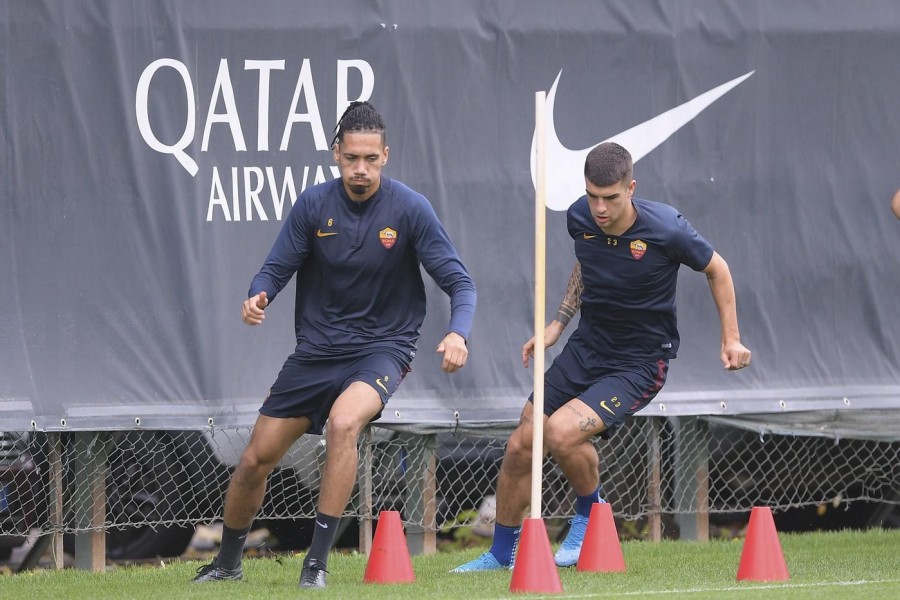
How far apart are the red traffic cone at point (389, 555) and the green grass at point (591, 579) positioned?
0.22ft

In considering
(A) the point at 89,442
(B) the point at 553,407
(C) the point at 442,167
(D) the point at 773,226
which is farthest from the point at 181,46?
(D) the point at 773,226

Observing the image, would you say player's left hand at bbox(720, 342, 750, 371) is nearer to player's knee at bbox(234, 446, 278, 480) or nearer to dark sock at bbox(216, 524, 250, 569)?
player's knee at bbox(234, 446, 278, 480)

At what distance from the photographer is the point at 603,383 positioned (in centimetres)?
675

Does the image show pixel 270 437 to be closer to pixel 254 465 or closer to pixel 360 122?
pixel 254 465

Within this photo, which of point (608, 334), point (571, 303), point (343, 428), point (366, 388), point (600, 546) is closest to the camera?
point (343, 428)

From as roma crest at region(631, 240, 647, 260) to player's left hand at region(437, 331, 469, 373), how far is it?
1.12 metres

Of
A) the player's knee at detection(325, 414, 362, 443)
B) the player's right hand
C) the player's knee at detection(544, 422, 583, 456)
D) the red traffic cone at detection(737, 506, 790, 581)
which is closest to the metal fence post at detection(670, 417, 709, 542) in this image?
the player's knee at detection(544, 422, 583, 456)

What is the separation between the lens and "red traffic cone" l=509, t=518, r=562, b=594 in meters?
5.78

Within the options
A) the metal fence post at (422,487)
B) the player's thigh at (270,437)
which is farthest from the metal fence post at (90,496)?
the metal fence post at (422,487)

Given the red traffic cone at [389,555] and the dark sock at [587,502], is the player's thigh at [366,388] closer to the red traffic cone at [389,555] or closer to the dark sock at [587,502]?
the red traffic cone at [389,555]

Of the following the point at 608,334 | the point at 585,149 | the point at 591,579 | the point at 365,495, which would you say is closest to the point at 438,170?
the point at 585,149

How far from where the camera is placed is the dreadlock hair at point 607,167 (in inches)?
254

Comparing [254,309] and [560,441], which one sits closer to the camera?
[254,309]

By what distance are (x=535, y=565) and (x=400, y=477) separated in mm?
2227
